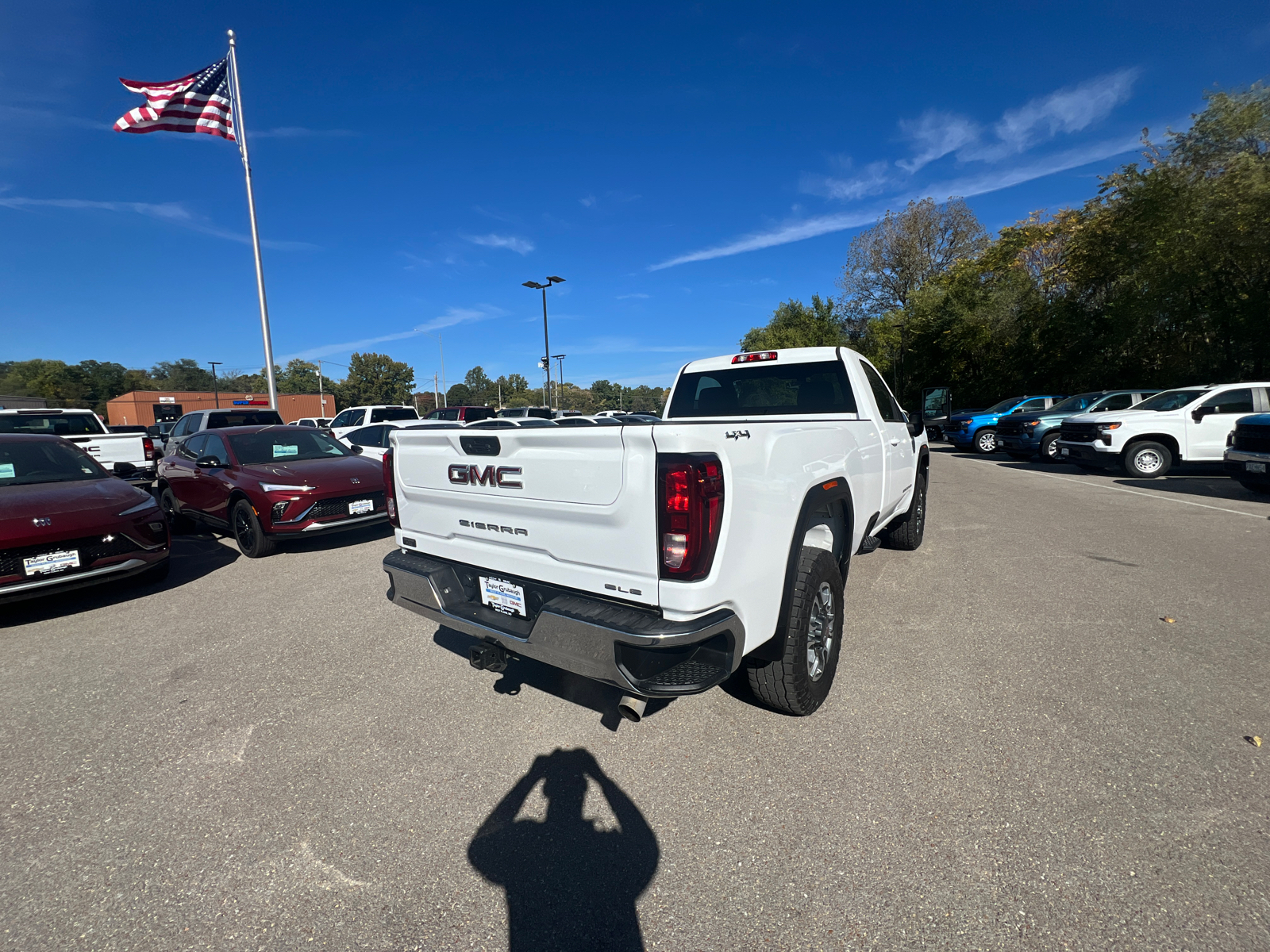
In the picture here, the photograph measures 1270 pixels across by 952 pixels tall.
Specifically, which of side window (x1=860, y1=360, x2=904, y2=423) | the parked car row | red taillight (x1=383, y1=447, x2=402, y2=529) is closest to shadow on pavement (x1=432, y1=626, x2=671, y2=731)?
red taillight (x1=383, y1=447, x2=402, y2=529)

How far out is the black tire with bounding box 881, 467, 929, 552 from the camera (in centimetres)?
620

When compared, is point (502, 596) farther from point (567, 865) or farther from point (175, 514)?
point (175, 514)

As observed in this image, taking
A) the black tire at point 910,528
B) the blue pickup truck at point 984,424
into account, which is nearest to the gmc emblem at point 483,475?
the black tire at point 910,528

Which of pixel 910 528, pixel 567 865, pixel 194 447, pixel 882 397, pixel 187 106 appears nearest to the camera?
pixel 567 865

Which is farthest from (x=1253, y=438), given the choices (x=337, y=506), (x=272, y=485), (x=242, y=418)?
(x=242, y=418)

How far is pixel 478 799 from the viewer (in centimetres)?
246

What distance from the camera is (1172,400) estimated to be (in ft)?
39.4

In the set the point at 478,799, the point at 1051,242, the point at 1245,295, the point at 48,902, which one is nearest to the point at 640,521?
the point at 478,799

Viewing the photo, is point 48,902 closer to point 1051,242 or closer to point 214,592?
point 214,592

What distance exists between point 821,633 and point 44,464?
7.17 metres

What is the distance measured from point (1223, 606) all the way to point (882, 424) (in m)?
2.81

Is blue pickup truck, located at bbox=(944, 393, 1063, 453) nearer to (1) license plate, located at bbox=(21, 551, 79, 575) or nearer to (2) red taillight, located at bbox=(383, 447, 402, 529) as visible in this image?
(2) red taillight, located at bbox=(383, 447, 402, 529)

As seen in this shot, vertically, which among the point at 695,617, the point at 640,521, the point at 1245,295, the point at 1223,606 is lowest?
the point at 1223,606

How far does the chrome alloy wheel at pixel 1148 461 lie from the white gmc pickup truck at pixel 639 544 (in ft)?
38.8
